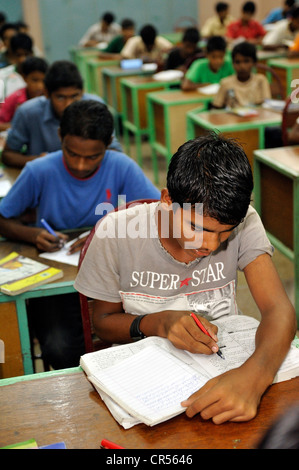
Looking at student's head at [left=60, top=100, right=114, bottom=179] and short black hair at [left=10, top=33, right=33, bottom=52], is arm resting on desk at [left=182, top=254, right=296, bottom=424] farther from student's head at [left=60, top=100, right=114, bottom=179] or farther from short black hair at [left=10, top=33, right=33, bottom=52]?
short black hair at [left=10, top=33, right=33, bottom=52]

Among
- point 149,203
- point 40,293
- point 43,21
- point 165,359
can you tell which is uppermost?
point 43,21

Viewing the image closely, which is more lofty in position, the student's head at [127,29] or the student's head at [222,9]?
the student's head at [222,9]

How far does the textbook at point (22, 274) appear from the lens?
1.69m

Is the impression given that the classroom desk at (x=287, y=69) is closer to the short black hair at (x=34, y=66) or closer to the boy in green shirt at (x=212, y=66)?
the boy in green shirt at (x=212, y=66)

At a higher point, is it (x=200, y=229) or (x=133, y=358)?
(x=200, y=229)

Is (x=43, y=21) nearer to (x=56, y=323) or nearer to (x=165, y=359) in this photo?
(x=56, y=323)

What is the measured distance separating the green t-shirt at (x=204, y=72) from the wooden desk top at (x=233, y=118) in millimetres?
1373

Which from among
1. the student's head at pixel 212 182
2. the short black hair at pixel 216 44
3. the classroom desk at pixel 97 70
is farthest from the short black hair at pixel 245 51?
the student's head at pixel 212 182

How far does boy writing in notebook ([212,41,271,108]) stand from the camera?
435 centimetres

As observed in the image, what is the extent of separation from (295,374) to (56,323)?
38.9 inches

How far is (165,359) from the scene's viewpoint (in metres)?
1.12

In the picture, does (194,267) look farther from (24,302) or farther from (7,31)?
(7,31)

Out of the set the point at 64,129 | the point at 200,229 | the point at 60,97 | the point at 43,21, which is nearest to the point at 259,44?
the point at 43,21

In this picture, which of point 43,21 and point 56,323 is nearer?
point 56,323
